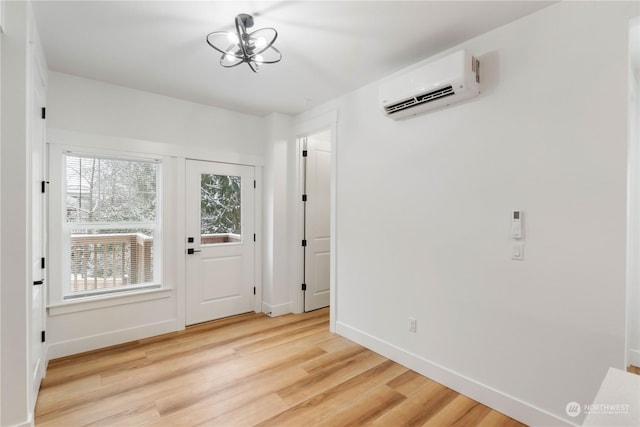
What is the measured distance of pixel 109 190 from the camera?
10.6ft

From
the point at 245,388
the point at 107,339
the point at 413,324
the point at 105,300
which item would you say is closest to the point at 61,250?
the point at 105,300

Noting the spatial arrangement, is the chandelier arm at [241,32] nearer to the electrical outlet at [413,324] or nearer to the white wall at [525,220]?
the white wall at [525,220]

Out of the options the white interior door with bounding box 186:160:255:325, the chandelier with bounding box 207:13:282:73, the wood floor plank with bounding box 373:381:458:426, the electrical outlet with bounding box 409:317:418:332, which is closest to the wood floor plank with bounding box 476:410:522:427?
the wood floor plank with bounding box 373:381:458:426

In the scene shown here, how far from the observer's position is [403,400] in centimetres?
229

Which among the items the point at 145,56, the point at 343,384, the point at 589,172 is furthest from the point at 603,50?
the point at 145,56

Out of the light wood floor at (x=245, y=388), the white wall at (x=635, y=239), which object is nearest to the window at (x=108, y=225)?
the light wood floor at (x=245, y=388)

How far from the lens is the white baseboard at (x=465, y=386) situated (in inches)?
78.4

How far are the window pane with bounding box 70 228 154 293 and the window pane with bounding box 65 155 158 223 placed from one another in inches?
6.3

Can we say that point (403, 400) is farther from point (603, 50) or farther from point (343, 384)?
point (603, 50)

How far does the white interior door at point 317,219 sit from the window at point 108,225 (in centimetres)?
183

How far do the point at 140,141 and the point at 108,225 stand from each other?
930 millimetres

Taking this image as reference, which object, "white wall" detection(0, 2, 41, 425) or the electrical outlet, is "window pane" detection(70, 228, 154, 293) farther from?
the electrical outlet

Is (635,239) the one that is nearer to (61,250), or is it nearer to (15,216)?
(15,216)

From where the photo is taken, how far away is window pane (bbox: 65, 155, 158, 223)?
304cm
